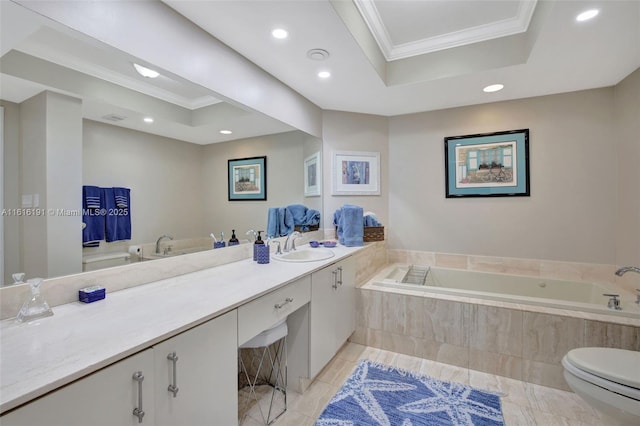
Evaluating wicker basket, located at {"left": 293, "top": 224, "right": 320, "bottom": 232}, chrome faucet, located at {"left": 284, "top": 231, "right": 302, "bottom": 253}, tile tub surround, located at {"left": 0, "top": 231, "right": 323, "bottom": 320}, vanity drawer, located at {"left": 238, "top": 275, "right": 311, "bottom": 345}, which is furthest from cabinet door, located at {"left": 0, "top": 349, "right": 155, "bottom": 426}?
wicker basket, located at {"left": 293, "top": 224, "right": 320, "bottom": 232}

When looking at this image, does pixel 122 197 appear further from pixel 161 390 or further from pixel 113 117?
pixel 161 390

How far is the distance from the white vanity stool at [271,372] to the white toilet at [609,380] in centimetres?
154

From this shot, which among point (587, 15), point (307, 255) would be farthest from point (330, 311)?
point (587, 15)

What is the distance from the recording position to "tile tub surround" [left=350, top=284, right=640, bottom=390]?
6.28 feet

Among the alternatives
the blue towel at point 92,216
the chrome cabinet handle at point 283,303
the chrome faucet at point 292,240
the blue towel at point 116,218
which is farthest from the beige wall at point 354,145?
the blue towel at point 92,216

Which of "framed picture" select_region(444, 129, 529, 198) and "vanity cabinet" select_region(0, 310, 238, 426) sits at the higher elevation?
"framed picture" select_region(444, 129, 529, 198)

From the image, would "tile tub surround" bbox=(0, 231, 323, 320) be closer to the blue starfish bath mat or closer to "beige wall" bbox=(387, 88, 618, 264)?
the blue starfish bath mat

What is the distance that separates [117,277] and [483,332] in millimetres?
2404

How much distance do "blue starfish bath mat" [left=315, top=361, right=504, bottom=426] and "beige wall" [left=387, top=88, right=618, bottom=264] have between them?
5.04 ft

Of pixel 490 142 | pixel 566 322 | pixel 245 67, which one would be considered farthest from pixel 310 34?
pixel 566 322

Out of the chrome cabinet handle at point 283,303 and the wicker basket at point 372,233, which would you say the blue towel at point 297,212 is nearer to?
the wicker basket at point 372,233

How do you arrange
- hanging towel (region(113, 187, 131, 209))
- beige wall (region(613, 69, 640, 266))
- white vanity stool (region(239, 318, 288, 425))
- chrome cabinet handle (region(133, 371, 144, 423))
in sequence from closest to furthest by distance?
chrome cabinet handle (region(133, 371, 144, 423)) < hanging towel (region(113, 187, 131, 209)) < white vanity stool (region(239, 318, 288, 425)) < beige wall (region(613, 69, 640, 266))

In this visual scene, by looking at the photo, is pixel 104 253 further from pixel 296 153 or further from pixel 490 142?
pixel 490 142

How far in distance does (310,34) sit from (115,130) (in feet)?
3.95
